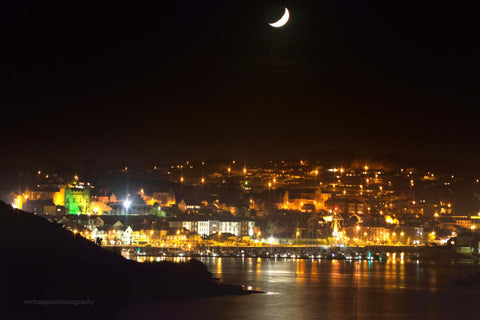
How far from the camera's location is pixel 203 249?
65250 millimetres

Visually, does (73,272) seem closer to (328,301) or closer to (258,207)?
(328,301)

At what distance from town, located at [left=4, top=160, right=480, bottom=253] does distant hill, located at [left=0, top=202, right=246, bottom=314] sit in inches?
1044

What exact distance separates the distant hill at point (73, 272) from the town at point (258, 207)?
2651 cm

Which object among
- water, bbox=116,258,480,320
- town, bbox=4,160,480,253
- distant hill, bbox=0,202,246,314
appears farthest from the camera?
town, bbox=4,160,480,253

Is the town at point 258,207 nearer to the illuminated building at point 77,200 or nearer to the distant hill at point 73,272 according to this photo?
the illuminated building at point 77,200

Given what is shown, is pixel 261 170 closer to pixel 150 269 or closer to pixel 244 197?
pixel 244 197

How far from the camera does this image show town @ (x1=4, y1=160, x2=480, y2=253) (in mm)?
67875

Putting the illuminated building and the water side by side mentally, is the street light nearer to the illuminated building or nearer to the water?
the illuminated building

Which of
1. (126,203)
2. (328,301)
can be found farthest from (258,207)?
(328,301)

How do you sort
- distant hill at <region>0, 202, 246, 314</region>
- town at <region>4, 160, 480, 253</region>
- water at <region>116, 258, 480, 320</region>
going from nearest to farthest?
1. distant hill at <region>0, 202, 246, 314</region>
2. water at <region>116, 258, 480, 320</region>
3. town at <region>4, 160, 480, 253</region>

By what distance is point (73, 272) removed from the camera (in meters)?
23.6

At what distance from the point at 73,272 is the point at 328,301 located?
8889 millimetres

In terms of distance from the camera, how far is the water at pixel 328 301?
2338 cm

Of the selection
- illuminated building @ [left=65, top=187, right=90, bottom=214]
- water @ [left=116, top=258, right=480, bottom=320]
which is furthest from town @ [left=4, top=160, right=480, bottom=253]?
water @ [left=116, top=258, right=480, bottom=320]
